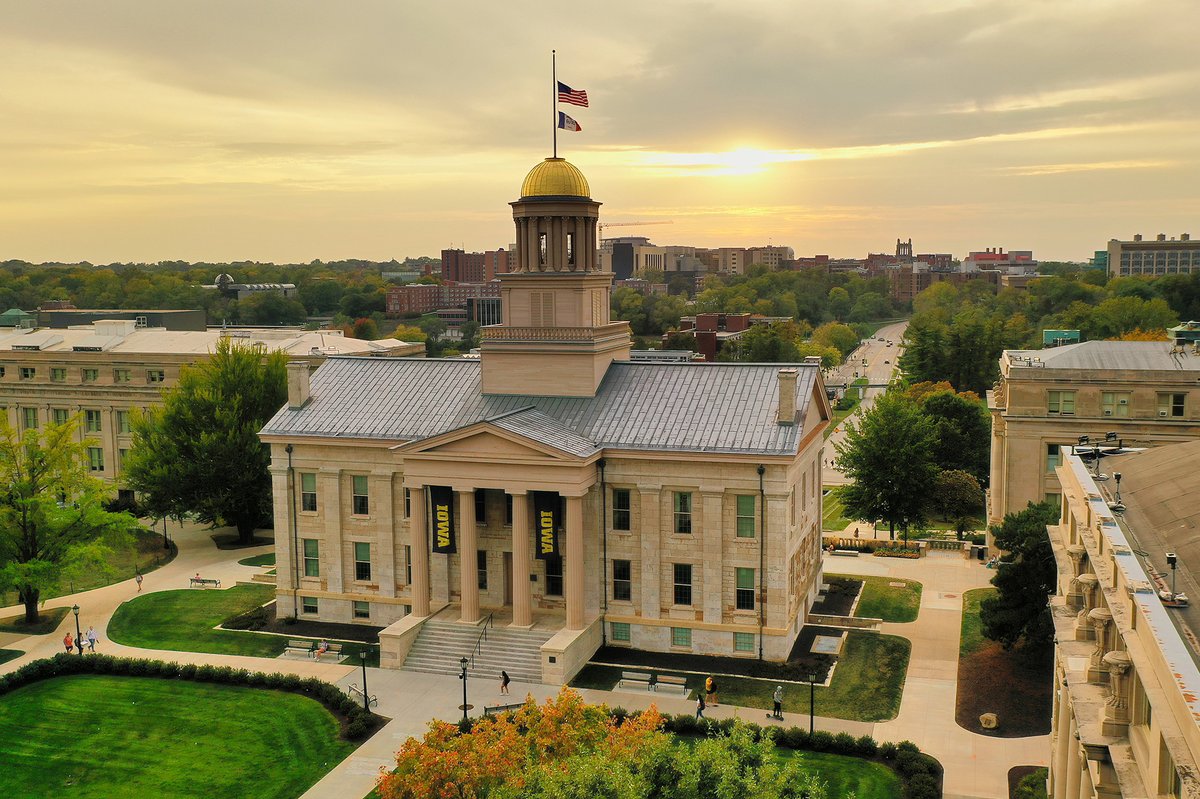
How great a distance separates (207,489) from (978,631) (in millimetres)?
48157

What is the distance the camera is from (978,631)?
5062cm

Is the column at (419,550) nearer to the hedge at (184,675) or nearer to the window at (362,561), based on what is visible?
the window at (362,561)

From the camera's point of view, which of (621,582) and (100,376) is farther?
(100,376)

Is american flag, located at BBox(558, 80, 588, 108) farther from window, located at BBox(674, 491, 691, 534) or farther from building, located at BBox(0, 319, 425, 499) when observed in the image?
building, located at BBox(0, 319, 425, 499)

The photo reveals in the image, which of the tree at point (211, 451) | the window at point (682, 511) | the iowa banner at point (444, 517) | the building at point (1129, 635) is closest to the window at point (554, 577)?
the iowa banner at point (444, 517)

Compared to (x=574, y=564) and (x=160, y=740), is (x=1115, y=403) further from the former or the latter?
(x=160, y=740)

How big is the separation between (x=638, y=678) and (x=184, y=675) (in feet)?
65.8

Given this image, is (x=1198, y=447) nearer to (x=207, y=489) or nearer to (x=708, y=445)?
(x=708, y=445)

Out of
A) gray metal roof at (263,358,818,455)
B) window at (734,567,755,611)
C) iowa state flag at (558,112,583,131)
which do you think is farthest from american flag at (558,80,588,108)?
window at (734,567,755,611)

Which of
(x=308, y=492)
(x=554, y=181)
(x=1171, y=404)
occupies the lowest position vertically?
(x=308, y=492)

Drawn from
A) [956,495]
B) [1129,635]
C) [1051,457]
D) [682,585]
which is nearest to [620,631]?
[682,585]

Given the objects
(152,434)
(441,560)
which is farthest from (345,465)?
(152,434)

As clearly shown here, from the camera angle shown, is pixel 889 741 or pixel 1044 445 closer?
pixel 889 741

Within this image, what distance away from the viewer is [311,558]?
53.9m
